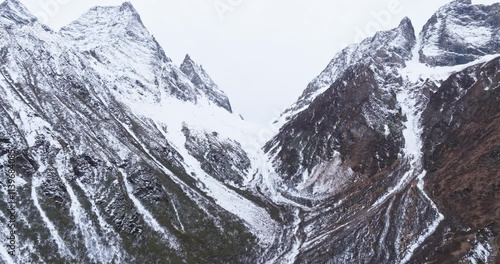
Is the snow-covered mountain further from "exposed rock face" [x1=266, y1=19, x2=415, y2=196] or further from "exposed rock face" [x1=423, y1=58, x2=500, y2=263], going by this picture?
"exposed rock face" [x1=266, y1=19, x2=415, y2=196]

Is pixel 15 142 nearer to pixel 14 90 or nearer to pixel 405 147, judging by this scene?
pixel 14 90

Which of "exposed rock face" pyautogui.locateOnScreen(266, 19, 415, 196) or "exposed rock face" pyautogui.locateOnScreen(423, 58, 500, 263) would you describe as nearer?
"exposed rock face" pyautogui.locateOnScreen(423, 58, 500, 263)

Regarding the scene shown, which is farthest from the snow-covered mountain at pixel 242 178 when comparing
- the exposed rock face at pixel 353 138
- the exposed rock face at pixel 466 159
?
the exposed rock face at pixel 353 138

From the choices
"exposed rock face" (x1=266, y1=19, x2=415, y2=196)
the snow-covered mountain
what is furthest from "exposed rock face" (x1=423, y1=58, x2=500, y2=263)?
"exposed rock face" (x1=266, y1=19, x2=415, y2=196)

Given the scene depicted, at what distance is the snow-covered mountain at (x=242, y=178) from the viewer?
104m

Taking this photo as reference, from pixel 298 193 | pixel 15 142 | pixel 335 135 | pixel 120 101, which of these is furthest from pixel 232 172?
pixel 15 142

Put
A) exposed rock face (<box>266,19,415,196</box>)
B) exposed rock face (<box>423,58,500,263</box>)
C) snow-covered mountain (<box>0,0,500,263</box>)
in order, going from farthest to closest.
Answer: exposed rock face (<box>266,19,415,196</box>)
snow-covered mountain (<box>0,0,500,263</box>)
exposed rock face (<box>423,58,500,263</box>)

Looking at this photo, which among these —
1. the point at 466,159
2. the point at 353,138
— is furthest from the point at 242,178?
the point at 466,159

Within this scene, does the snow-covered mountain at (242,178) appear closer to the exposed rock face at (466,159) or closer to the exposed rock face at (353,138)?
the exposed rock face at (466,159)

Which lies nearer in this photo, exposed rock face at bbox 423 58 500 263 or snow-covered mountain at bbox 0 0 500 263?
exposed rock face at bbox 423 58 500 263

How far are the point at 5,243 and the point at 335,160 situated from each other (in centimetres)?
11353

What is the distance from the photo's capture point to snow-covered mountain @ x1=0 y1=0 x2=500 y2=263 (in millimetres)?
103500

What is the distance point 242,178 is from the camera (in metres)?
178

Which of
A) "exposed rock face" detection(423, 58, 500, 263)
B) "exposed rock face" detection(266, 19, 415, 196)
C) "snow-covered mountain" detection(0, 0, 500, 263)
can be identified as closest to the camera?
"exposed rock face" detection(423, 58, 500, 263)
